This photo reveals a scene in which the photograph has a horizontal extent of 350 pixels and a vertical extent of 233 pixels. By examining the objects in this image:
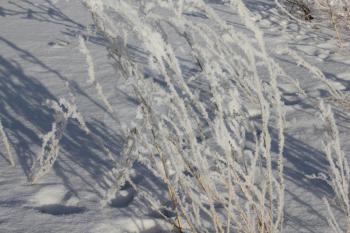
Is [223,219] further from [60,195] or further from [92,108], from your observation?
[92,108]

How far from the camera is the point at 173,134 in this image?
56.4 inches

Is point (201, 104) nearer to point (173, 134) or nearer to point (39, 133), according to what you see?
point (173, 134)

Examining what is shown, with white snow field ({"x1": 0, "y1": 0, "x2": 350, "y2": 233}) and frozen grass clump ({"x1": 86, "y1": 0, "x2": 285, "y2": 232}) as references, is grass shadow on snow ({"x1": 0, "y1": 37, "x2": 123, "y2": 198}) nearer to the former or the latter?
white snow field ({"x1": 0, "y1": 0, "x2": 350, "y2": 233})

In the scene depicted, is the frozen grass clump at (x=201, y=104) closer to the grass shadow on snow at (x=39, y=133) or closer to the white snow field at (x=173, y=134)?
the white snow field at (x=173, y=134)

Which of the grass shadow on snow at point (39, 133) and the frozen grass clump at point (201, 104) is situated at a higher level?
the frozen grass clump at point (201, 104)

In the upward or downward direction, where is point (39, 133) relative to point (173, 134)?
downward

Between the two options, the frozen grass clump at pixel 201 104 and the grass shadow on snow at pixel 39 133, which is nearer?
the frozen grass clump at pixel 201 104

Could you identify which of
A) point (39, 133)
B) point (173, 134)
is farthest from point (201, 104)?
point (39, 133)

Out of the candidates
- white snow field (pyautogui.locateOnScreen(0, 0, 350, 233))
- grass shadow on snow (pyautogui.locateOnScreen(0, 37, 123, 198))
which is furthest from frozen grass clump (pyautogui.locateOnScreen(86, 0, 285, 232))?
grass shadow on snow (pyautogui.locateOnScreen(0, 37, 123, 198))

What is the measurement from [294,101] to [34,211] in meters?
1.34

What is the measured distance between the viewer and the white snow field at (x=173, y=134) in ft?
4.16

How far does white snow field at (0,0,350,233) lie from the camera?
1.27 m

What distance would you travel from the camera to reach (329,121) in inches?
51.9

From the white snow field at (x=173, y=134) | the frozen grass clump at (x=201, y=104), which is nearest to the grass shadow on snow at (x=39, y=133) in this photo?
the white snow field at (x=173, y=134)
